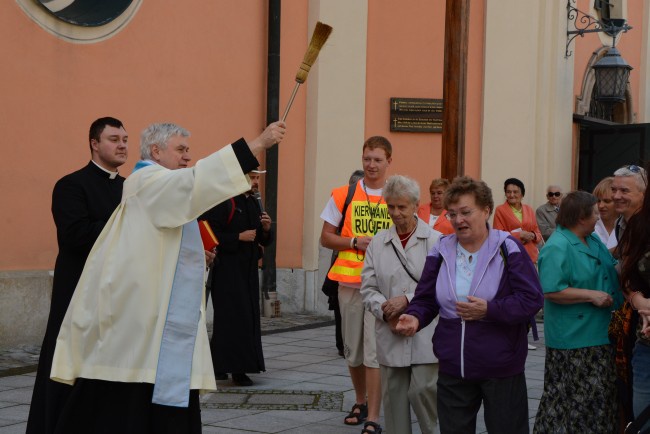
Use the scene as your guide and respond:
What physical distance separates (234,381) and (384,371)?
2949 mm

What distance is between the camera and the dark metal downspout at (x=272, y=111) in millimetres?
13320

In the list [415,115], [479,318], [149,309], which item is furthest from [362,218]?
[415,115]

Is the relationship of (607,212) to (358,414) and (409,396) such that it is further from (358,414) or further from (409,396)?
(358,414)

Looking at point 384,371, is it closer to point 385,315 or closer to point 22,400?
point 385,315

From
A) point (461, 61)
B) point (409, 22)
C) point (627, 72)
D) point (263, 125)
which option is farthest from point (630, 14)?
point (461, 61)

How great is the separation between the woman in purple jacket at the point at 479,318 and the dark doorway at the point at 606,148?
42.2ft

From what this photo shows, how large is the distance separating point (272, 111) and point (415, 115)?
7.23 feet

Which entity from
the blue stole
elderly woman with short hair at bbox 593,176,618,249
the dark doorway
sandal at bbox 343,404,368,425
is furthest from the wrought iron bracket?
the blue stole

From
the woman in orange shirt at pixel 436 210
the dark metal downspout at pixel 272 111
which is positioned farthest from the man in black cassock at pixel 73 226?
the dark metal downspout at pixel 272 111

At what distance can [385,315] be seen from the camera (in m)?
6.15

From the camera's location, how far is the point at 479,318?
17.0ft

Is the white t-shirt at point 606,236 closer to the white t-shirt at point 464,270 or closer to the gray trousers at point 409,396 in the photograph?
the gray trousers at point 409,396

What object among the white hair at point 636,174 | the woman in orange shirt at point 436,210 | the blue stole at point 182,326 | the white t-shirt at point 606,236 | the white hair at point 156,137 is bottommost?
the blue stole at point 182,326

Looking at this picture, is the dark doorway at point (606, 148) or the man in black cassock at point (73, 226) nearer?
the man in black cassock at point (73, 226)
